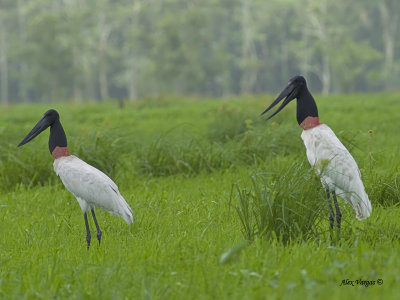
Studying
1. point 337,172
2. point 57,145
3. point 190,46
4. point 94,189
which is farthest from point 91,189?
point 190,46

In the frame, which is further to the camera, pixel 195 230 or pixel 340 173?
pixel 195 230

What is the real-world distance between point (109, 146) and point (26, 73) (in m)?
51.6

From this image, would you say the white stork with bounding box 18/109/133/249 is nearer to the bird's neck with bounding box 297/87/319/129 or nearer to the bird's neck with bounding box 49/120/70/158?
the bird's neck with bounding box 49/120/70/158

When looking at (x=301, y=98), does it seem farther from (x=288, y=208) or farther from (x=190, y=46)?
(x=190, y=46)

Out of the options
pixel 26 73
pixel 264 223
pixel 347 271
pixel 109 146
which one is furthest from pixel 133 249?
pixel 26 73

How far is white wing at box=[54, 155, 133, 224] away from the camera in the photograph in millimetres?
5168

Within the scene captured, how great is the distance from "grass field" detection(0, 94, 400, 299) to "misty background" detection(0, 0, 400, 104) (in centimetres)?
3643

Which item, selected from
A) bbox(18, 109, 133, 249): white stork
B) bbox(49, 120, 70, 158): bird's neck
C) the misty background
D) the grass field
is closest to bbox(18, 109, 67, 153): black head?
bbox(49, 120, 70, 158): bird's neck

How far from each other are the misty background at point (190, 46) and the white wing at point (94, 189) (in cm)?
3969

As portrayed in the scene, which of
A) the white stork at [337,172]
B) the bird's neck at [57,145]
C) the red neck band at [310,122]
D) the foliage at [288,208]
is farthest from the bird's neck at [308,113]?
the bird's neck at [57,145]

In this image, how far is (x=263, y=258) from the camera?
162 inches

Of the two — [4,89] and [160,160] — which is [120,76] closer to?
[4,89]

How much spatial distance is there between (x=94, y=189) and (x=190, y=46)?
4971 centimetres

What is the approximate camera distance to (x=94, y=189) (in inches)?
204
